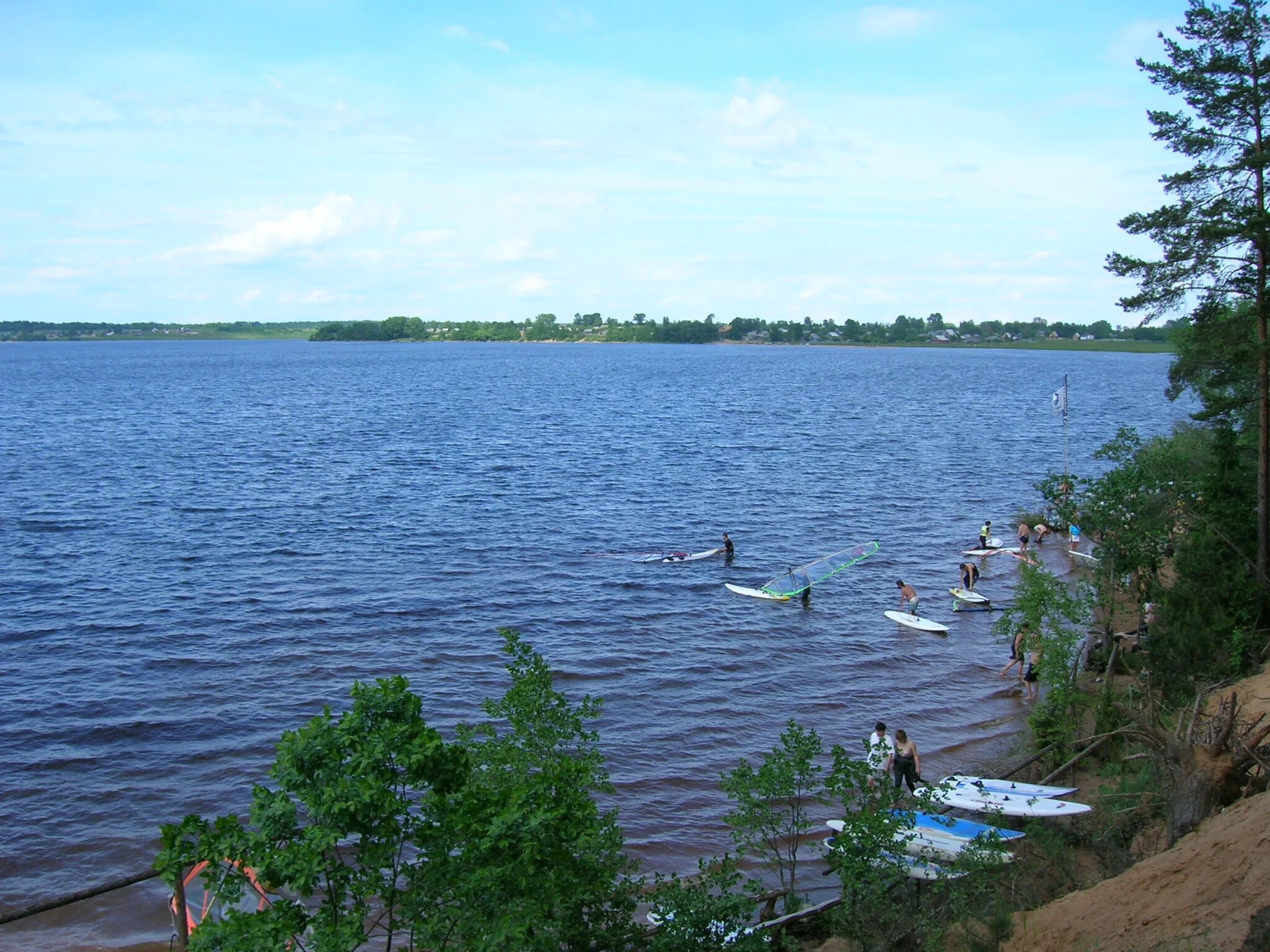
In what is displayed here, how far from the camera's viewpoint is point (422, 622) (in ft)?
102

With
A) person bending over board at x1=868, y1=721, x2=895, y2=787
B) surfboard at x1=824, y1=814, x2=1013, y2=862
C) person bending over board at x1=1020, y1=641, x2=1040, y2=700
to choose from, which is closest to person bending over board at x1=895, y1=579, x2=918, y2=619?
person bending over board at x1=1020, y1=641, x2=1040, y2=700

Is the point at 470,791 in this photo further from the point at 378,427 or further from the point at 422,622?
the point at 378,427

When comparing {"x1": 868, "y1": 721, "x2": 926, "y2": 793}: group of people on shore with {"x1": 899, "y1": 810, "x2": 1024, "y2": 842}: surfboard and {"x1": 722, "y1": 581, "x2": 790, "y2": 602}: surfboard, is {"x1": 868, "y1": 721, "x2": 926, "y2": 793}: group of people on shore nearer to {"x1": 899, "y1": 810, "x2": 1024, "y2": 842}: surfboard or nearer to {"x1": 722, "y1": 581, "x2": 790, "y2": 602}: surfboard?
{"x1": 899, "y1": 810, "x2": 1024, "y2": 842}: surfboard

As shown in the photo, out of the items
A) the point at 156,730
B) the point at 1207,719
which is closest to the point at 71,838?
the point at 156,730

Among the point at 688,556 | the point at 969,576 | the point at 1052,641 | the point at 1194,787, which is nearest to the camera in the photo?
the point at 1194,787

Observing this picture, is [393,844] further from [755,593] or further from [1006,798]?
[755,593]

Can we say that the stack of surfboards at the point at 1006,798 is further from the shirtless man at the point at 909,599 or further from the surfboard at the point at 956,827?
the shirtless man at the point at 909,599

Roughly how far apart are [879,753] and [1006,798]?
7.50 feet

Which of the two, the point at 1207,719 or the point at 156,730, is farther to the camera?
the point at 156,730

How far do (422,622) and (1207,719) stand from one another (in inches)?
848

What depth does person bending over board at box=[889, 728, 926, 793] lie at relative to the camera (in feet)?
64.2

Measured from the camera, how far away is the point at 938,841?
16172mm

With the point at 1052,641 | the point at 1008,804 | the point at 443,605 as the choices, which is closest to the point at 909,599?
the point at 1052,641

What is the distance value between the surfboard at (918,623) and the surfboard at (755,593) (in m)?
3.82
